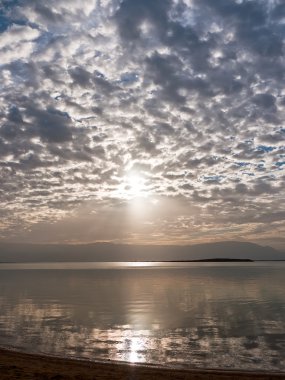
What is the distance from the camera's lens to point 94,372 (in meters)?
22.4

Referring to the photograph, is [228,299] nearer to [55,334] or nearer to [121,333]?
[121,333]

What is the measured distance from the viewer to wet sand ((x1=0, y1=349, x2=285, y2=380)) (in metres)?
21.1

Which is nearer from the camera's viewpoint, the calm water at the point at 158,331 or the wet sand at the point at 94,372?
the wet sand at the point at 94,372

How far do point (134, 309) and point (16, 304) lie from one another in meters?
19.4

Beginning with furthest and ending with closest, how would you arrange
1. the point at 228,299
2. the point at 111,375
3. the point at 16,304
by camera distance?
the point at 228,299 → the point at 16,304 → the point at 111,375

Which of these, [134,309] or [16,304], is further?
[16,304]

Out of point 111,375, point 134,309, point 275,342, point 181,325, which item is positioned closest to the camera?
point 111,375

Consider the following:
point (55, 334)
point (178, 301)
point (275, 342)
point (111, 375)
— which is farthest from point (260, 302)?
point (111, 375)

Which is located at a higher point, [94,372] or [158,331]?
[94,372]

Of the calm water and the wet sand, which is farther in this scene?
the calm water

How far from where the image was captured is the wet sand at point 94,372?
2111 cm

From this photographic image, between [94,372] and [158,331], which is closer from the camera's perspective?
[94,372]

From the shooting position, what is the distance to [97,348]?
3081 centimetres

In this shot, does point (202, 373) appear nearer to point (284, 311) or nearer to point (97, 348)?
point (97, 348)
